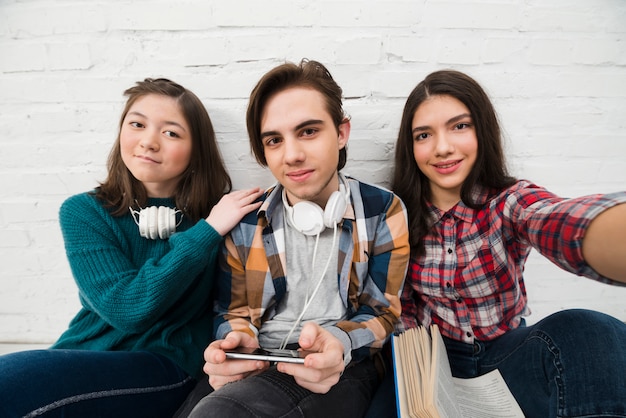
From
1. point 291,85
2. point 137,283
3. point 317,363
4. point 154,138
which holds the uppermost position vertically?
point 291,85

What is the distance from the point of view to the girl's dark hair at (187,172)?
43.1 inches

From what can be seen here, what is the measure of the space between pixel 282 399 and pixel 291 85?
82 centimetres

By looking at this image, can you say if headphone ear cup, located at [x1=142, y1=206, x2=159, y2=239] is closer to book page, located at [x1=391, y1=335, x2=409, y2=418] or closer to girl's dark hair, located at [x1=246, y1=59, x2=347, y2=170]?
girl's dark hair, located at [x1=246, y1=59, x2=347, y2=170]

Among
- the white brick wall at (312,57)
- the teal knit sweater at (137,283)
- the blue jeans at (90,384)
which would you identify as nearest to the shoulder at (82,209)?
the teal knit sweater at (137,283)

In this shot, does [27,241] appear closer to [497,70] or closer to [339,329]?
[339,329]

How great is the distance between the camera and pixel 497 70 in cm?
122

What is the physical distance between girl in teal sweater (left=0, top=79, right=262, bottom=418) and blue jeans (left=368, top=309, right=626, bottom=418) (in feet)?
2.03

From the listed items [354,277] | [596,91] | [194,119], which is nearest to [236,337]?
[354,277]

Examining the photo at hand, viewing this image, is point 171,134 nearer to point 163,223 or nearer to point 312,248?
point 163,223

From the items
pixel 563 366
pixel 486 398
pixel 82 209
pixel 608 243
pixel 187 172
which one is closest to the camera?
pixel 608 243

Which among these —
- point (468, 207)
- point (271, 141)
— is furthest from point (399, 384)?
point (271, 141)

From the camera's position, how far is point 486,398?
933 millimetres

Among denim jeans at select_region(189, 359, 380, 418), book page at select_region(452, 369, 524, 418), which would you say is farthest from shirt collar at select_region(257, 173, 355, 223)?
book page at select_region(452, 369, 524, 418)

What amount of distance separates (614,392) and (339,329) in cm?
61
